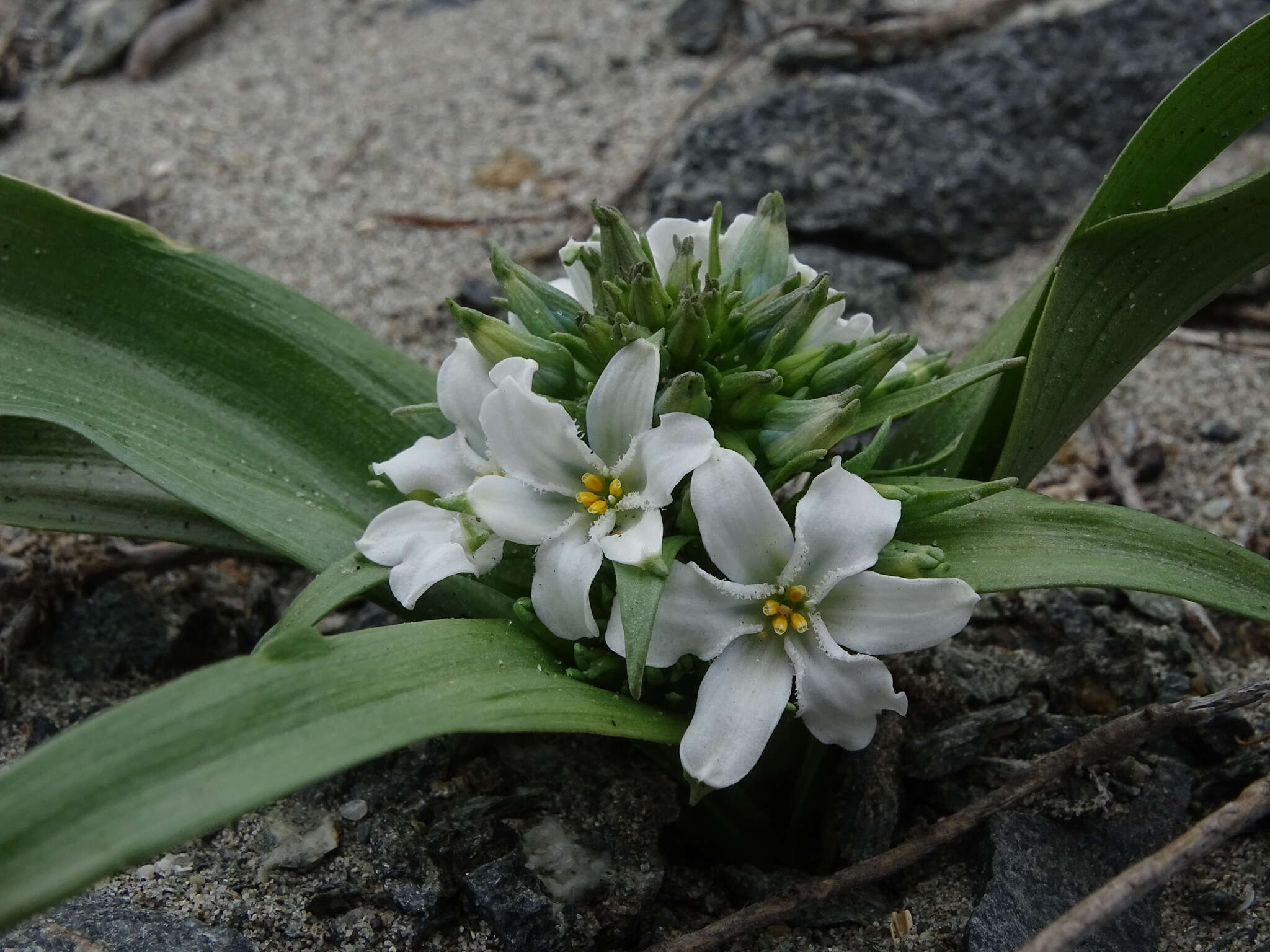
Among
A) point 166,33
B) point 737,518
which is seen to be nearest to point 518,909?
point 737,518

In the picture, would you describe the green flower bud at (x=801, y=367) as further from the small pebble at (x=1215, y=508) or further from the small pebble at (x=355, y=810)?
the small pebble at (x=1215, y=508)

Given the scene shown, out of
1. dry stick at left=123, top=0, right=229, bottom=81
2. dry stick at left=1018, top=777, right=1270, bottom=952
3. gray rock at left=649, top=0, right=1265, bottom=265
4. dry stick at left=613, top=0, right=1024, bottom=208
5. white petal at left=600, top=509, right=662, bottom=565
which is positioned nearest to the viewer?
dry stick at left=1018, top=777, right=1270, bottom=952

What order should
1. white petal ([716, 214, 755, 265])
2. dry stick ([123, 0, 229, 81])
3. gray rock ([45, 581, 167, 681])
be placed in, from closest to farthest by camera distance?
white petal ([716, 214, 755, 265]), gray rock ([45, 581, 167, 681]), dry stick ([123, 0, 229, 81])

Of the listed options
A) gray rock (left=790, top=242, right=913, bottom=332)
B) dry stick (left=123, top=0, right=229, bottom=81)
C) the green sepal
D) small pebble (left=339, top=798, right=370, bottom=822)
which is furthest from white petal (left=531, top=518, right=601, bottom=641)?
dry stick (left=123, top=0, right=229, bottom=81)

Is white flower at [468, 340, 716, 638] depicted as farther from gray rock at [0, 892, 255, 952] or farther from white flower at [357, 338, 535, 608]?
gray rock at [0, 892, 255, 952]

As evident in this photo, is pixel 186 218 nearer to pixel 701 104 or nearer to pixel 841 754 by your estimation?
pixel 701 104

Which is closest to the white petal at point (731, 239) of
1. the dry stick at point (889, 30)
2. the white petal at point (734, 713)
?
the white petal at point (734, 713)

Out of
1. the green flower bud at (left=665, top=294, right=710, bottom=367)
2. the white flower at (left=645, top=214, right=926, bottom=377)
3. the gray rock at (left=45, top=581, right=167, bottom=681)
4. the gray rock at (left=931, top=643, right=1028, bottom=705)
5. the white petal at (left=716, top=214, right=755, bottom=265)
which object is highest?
the white petal at (left=716, top=214, right=755, bottom=265)
